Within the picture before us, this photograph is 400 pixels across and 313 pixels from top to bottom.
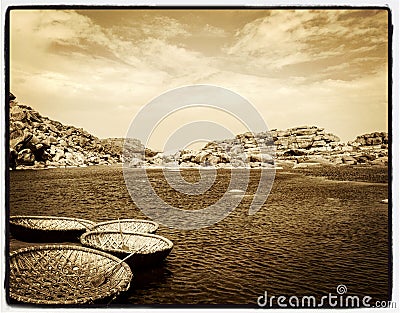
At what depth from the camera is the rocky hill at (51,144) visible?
2.98 meters

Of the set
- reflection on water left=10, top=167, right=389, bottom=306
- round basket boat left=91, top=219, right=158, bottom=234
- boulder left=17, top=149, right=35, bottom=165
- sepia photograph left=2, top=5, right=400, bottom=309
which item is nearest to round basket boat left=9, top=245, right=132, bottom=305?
sepia photograph left=2, top=5, right=400, bottom=309

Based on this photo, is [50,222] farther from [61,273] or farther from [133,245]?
[133,245]

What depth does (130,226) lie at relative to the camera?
3.10m

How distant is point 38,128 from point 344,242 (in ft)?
7.34

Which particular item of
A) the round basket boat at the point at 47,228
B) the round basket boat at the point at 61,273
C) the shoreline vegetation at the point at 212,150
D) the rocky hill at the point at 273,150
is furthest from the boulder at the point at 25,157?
the rocky hill at the point at 273,150

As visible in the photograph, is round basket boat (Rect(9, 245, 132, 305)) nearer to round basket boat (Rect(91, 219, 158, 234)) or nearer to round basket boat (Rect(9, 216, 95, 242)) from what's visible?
round basket boat (Rect(9, 216, 95, 242))

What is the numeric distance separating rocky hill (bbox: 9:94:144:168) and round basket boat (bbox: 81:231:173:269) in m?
0.52

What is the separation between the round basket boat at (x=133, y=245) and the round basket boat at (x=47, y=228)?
9cm

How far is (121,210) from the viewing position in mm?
3102

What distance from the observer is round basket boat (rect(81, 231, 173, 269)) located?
284 cm

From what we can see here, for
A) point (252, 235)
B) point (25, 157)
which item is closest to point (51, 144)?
point (25, 157)

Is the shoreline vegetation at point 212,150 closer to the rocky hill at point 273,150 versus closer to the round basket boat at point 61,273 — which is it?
the rocky hill at point 273,150

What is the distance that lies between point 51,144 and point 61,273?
0.92 metres

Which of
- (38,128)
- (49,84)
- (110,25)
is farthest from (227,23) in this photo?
(38,128)
